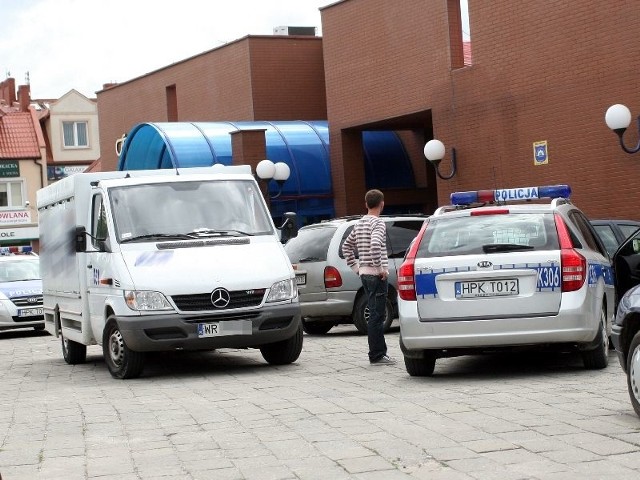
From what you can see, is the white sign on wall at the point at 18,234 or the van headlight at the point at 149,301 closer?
the van headlight at the point at 149,301

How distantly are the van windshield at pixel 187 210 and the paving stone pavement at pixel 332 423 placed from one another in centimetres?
153

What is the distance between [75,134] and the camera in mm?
77375

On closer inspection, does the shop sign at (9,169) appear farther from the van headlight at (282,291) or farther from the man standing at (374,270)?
the man standing at (374,270)

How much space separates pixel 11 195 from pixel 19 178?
1043 mm

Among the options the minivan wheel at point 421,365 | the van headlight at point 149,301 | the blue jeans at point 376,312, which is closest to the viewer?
the minivan wheel at point 421,365

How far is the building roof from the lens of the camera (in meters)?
72.4

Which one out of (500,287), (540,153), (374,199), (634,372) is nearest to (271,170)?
(540,153)

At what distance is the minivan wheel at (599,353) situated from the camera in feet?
38.1

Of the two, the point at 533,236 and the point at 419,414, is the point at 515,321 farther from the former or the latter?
the point at 419,414

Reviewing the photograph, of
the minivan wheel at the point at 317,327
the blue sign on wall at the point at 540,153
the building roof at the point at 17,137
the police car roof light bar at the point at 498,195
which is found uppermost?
the building roof at the point at 17,137

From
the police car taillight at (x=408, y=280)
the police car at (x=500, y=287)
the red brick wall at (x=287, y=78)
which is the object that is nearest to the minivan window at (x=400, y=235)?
the police car at (x=500, y=287)

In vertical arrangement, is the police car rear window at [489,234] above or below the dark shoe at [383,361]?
above

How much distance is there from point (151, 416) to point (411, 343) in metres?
2.56

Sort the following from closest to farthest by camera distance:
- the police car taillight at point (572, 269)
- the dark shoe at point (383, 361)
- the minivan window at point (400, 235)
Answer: the police car taillight at point (572, 269)
the dark shoe at point (383, 361)
the minivan window at point (400, 235)
